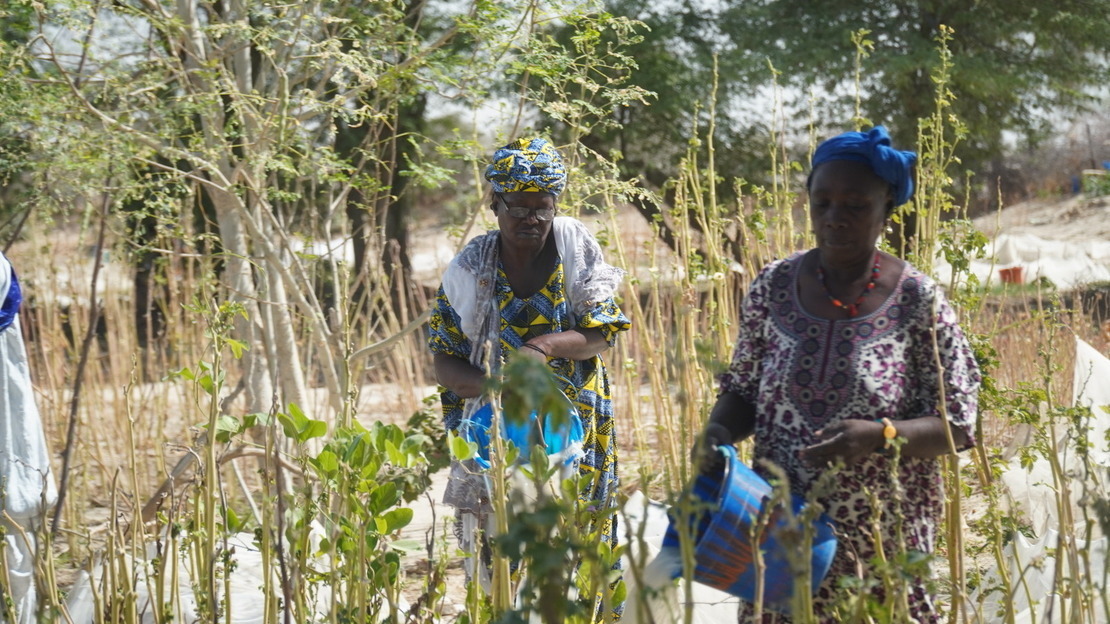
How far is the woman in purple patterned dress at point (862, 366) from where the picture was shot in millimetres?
1657

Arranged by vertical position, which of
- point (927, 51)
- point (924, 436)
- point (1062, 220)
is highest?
point (927, 51)

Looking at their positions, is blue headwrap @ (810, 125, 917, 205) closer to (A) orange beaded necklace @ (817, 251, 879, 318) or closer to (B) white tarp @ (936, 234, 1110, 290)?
(A) orange beaded necklace @ (817, 251, 879, 318)

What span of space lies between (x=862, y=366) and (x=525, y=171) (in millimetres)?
908

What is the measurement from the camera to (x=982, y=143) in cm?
1323

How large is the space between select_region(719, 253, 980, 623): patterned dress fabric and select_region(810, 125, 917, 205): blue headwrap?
14 centimetres

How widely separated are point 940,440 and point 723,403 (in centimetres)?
33

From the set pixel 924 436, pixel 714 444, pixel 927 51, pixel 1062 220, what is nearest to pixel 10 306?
pixel 714 444

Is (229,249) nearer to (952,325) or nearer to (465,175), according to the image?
(952,325)

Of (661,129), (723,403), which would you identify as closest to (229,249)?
(723,403)

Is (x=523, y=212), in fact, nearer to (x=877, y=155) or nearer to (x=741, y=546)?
(x=877, y=155)

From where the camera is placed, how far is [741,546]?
1.44m

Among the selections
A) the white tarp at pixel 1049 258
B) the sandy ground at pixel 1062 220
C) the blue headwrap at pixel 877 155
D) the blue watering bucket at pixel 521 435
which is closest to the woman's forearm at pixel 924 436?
the blue headwrap at pixel 877 155

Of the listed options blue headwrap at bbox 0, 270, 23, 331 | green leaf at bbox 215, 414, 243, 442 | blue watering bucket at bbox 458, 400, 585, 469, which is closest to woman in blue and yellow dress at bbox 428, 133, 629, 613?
blue watering bucket at bbox 458, 400, 585, 469

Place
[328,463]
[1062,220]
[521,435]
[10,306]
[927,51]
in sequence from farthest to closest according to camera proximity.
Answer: [1062,220], [927,51], [10,306], [521,435], [328,463]
